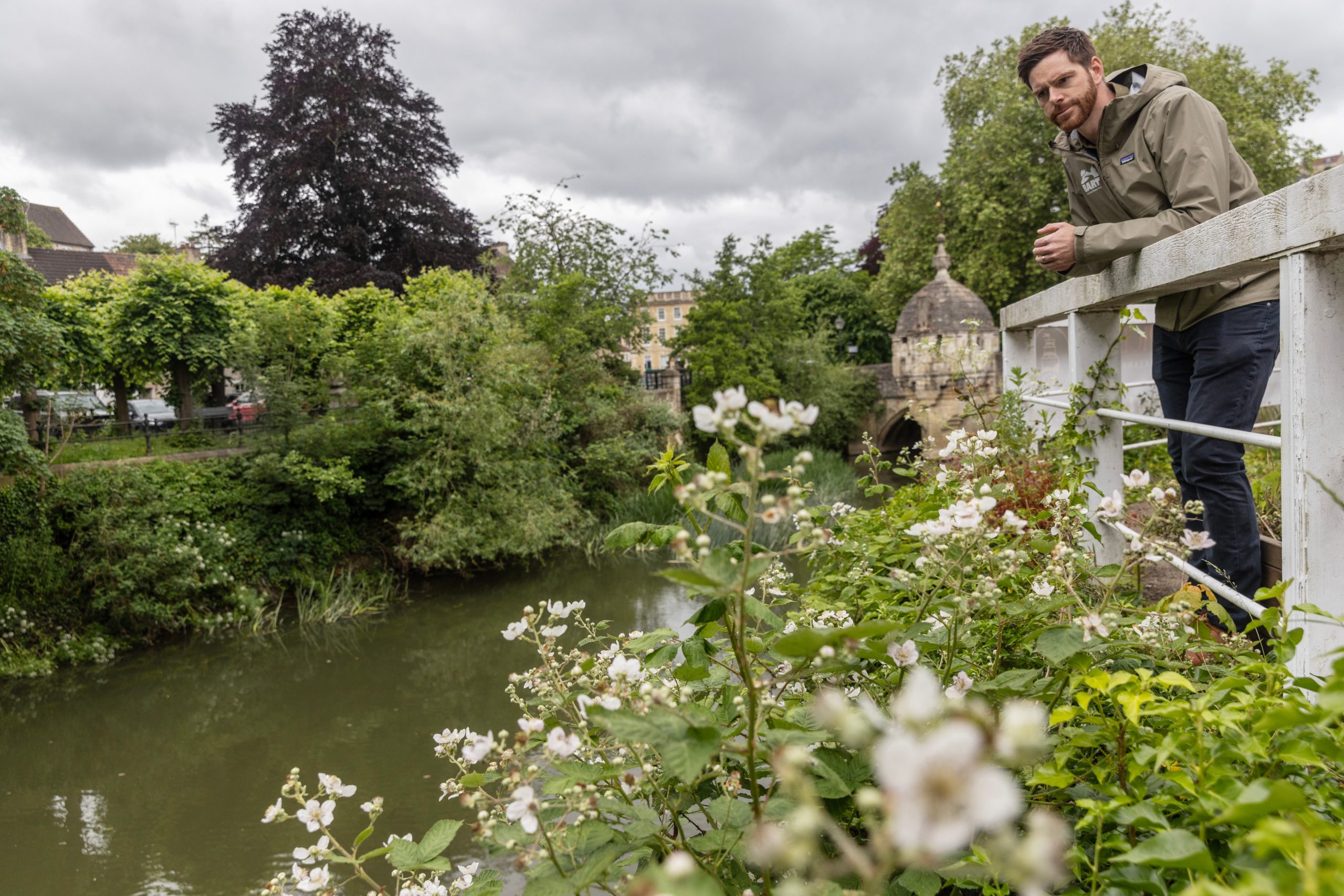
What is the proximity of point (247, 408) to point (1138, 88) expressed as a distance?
2135 cm

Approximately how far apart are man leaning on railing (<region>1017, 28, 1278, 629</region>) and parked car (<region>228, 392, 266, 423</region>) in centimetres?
1223

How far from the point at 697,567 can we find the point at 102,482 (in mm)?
12433

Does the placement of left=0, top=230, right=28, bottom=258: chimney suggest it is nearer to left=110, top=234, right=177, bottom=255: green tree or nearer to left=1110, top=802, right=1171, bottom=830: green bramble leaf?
left=110, top=234, right=177, bottom=255: green tree

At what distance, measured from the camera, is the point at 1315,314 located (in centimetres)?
136

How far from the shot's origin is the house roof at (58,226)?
41625 millimetres

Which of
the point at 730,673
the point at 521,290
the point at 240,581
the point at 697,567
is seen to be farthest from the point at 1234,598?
the point at 521,290

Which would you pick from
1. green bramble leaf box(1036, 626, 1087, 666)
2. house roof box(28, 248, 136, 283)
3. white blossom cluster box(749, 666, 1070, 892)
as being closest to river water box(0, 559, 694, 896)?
green bramble leaf box(1036, 626, 1087, 666)

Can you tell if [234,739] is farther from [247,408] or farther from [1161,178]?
[247,408]

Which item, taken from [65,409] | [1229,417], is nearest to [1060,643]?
[1229,417]

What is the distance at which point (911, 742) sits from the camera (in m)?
0.40

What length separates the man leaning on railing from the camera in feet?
6.72

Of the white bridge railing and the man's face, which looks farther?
the man's face

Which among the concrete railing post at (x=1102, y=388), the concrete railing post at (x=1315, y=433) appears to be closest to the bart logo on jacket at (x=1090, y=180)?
the concrete railing post at (x=1102, y=388)

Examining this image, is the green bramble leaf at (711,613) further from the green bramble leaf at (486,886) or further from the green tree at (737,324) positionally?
the green tree at (737,324)
